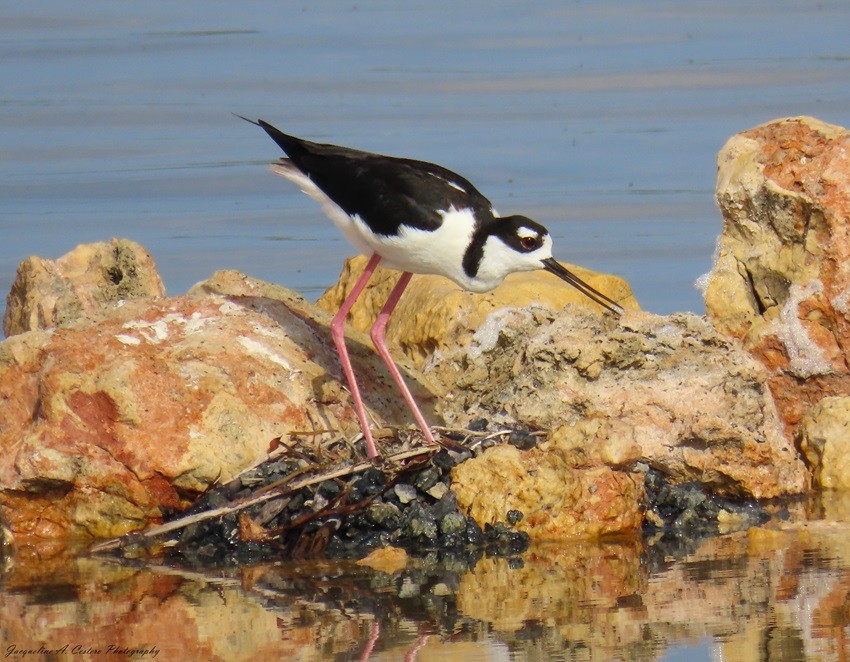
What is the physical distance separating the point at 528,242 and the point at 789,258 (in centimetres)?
137

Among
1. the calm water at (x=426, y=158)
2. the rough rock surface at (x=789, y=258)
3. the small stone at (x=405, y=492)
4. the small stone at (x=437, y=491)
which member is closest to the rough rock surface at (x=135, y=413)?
the calm water at (x=426, y=158)

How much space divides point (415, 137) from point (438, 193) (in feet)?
22.4

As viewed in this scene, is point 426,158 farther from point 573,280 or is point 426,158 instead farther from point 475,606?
point 475,606

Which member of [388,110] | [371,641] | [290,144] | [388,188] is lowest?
[371,641]

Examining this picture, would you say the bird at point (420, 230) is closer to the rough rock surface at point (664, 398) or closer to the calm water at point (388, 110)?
the rough rock surface at point (664, 398)

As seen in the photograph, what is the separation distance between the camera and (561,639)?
5297 mm

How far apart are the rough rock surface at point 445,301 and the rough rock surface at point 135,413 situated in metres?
0.94

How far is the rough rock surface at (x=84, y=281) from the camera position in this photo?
850 cm

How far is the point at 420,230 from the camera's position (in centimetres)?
734

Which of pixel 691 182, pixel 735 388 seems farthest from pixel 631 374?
pixel 691 182

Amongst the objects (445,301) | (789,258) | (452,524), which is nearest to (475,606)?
(452,524)

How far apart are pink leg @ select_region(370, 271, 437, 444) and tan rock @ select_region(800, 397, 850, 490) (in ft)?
5.18

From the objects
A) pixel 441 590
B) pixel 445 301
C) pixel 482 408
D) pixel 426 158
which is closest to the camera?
pixel 441 590

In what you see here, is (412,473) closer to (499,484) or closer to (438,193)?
(499,484)
